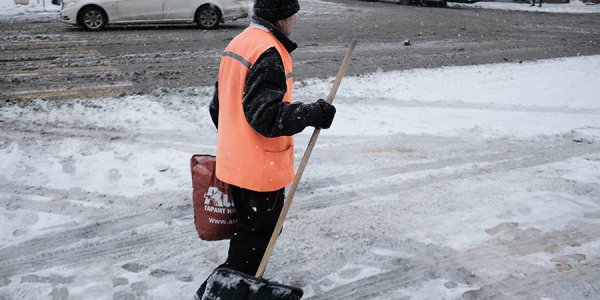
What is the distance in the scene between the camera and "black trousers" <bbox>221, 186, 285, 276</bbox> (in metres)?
2.58

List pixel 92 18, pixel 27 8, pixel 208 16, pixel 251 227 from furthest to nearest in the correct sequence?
pixel 27 8, pixel 208 16, pixel 92 18, pixel 251 227

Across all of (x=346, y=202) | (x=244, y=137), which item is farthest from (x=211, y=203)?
(x=346, y=202)

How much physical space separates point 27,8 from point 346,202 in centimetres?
1603

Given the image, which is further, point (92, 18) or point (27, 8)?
point (27, 8)

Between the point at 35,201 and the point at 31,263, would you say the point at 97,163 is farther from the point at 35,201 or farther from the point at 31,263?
the point at 31,263

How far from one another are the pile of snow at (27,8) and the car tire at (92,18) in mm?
→ 4469

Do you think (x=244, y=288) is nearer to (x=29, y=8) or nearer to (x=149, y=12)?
(x=149, y=12)

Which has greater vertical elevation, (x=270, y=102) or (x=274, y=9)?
(x=274, y=9)

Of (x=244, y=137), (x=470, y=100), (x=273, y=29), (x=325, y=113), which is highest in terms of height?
(x=273, y=29)

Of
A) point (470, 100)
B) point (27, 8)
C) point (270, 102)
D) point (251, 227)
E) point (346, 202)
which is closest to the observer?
point (270, 102)

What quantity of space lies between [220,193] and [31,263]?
1587mm

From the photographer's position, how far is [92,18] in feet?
40.6

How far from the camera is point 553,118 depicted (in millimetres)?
6762

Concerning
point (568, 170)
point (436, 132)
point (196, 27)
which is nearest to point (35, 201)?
point (436, 132)
